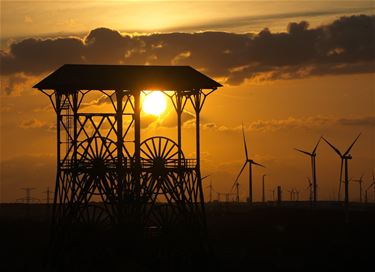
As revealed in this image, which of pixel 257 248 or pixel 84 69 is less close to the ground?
pixel 84 69

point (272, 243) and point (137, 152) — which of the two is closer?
point (137, 152)

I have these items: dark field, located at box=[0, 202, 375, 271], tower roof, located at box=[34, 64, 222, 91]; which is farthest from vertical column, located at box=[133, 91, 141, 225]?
dark field, located at box=[0, 202, 375, 271]

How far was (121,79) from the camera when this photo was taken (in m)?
66.8

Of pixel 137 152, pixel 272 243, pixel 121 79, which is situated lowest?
pixel 272 243

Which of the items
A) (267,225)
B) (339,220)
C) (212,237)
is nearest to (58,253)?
(212,237)

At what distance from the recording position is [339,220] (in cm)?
10719

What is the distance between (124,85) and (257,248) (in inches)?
748

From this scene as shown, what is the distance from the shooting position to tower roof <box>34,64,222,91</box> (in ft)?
215

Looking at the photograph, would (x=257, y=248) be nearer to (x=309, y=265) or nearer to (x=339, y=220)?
(x=309, y=265)

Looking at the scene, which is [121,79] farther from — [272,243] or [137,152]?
[272,243]

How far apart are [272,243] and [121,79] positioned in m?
22.4

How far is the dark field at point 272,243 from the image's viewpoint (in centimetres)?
6819

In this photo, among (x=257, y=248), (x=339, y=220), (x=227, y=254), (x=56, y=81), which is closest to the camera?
(x=56, y=81)

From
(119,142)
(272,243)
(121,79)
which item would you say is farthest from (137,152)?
(272,243)
